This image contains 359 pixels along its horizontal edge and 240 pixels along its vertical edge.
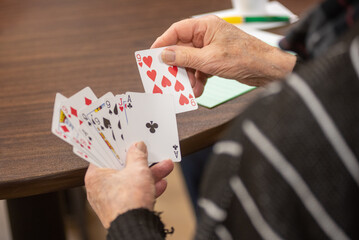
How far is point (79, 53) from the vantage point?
153 cm

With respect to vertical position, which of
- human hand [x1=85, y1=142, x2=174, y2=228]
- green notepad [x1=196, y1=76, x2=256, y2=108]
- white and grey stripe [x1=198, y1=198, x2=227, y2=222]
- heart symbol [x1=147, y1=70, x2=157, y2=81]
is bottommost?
human hand [x1=85, y1=142, x2=174, y2=228]

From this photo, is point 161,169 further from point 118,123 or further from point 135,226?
point 135,226

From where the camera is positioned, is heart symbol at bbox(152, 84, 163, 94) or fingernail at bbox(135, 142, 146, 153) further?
heart symbol at bbox(152, 84, 163, 94)

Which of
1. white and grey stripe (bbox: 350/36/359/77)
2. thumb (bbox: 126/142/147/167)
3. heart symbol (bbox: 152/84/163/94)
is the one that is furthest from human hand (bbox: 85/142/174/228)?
white and grey stripe (bbox: 350/36/359/77)

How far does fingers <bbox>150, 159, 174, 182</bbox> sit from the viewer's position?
3.57 feet

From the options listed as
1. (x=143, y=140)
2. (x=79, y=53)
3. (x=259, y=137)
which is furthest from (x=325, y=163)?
Answer: (x=79, y=53)

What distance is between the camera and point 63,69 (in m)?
1.43

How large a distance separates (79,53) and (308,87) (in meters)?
1.09

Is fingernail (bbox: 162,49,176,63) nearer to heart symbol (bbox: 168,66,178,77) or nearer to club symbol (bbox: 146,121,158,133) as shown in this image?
heart symbol (bbox: 168,66,178,77)

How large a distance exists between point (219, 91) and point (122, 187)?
49 centimetres

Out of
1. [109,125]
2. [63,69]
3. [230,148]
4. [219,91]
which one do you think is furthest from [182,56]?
[230,148]

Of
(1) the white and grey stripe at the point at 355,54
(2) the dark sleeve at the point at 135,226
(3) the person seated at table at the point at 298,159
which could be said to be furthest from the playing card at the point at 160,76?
(1) the white and grey stripe at the point at 355,54

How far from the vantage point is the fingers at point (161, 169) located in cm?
109

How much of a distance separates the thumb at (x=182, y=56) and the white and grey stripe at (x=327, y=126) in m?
0.65
